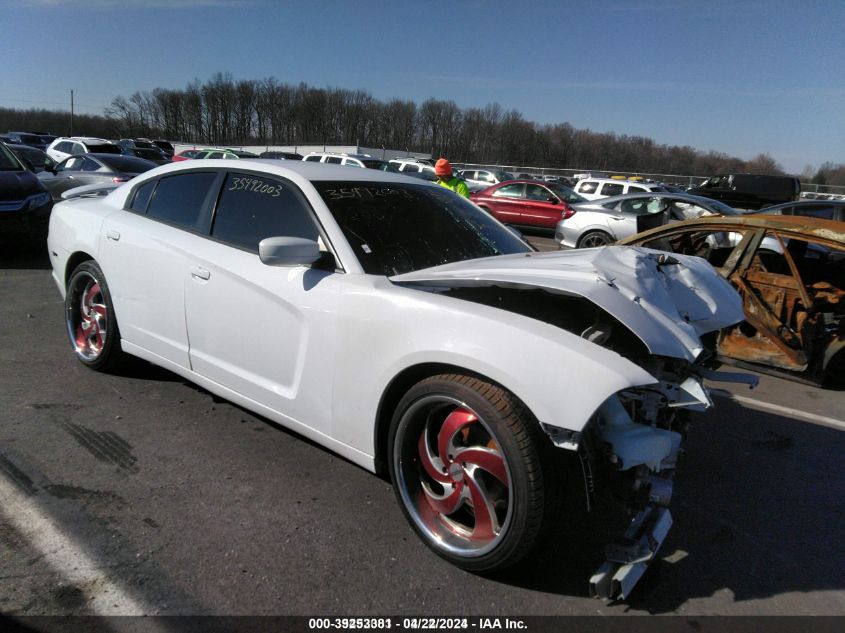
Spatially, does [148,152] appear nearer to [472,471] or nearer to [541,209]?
[541,209]

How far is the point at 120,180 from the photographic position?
448 inches

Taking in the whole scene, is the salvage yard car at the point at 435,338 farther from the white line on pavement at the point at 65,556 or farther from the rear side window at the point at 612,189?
the rear side window at the point at 612,189

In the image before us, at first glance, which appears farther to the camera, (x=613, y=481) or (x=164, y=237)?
(x=164, y=237)

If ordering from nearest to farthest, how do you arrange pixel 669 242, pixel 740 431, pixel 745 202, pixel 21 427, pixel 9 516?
pixel 9 516 < pixel 21 427 < pixel 740 431 < pixel 669 242 < pixel 745 202

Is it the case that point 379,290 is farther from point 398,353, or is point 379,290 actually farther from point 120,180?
point 120,180

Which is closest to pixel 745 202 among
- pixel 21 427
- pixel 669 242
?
pixel 669 242

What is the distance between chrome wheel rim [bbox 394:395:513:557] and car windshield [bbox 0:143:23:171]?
889 cm

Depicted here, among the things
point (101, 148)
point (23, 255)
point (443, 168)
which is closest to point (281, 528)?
point (443, 168)

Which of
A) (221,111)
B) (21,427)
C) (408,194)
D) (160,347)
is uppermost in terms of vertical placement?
(221,111)

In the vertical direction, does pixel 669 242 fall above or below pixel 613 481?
above

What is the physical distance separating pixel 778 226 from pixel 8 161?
10295 millimetres

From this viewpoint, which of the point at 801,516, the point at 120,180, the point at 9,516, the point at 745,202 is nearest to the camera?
the point at 9,516

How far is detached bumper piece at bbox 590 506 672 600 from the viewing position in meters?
2.09

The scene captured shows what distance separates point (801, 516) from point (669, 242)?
3.65 m
